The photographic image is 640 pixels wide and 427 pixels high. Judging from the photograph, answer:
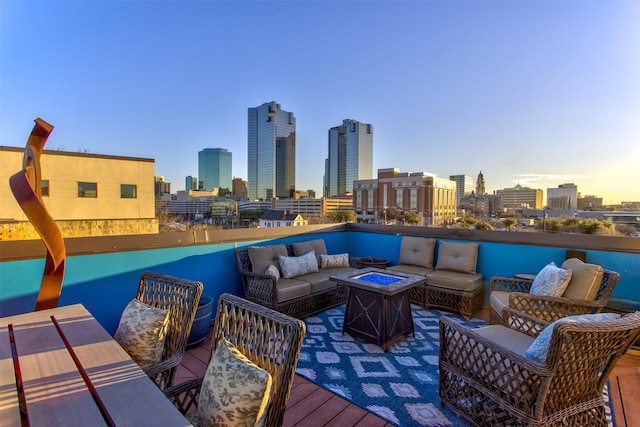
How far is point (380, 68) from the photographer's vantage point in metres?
7.89

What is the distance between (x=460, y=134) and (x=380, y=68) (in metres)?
5.59

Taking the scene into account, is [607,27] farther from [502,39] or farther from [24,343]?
[24,343]

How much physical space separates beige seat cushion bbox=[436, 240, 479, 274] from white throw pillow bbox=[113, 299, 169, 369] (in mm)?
3694

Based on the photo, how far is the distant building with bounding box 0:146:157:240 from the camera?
594 inches

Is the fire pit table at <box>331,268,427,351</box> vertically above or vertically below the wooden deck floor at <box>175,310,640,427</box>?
above

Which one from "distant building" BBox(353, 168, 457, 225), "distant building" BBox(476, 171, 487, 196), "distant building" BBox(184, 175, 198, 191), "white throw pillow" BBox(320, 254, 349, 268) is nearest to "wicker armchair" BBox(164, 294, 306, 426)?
"white throw pillow" BBox(320, 254, 349, 268)

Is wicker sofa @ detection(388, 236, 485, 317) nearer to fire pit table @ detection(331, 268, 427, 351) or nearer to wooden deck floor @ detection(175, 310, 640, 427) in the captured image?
fire pit table @ detection(331, 268, 427, 351)

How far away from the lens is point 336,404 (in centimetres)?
213

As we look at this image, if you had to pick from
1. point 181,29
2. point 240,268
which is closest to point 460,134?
point 181,29

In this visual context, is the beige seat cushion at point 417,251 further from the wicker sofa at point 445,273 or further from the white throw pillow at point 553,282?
the white throw pillow at point 553,282

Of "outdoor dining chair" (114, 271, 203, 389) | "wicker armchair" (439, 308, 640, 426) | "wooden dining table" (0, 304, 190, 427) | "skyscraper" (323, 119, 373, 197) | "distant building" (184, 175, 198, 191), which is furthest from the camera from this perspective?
"skyscraper" (323, 119, 373, 197)

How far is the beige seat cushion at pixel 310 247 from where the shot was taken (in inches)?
173

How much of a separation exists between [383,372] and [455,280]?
71.9 inches

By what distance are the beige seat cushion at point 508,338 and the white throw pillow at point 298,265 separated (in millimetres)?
2299
